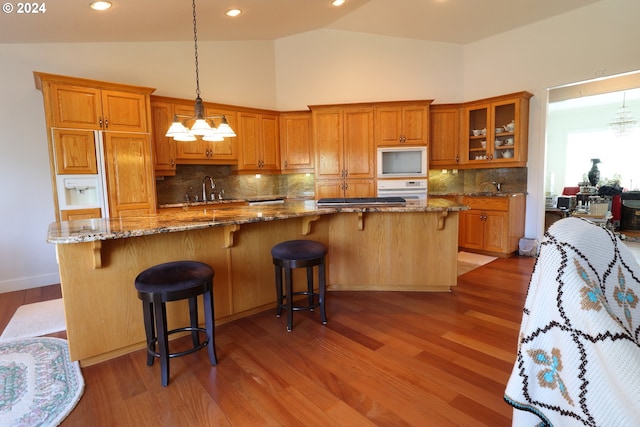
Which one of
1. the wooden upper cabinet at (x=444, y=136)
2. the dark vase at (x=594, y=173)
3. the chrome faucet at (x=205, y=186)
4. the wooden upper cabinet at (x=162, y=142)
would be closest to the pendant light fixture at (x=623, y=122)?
the dark vase at (x=594, y=173)

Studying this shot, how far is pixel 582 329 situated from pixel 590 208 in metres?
6.60

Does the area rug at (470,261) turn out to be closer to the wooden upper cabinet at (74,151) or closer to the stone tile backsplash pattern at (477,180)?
the stone tile backsplash pattern at (477,180)

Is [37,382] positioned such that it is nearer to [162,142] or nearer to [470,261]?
[162,142]

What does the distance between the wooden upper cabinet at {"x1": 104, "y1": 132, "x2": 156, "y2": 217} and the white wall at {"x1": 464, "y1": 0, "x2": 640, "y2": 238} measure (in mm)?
4868

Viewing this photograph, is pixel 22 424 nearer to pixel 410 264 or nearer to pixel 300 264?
pixel 300 264

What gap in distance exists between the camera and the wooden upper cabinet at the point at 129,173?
3645 millimetres

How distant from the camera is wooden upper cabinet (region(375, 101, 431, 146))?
5039 millimetres

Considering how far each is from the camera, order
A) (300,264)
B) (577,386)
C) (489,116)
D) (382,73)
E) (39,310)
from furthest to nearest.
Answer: (382,73), (489,116), (39,310), (300,264), (577,386)

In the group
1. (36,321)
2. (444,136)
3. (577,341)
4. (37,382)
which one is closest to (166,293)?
(37,382)

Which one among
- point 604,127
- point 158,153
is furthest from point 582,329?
point 604,127

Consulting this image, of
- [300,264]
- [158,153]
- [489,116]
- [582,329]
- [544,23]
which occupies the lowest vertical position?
[300,264]

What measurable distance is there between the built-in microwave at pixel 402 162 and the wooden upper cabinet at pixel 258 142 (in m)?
1.69

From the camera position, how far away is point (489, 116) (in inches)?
193

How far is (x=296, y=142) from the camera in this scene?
214 inches
